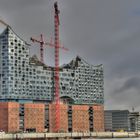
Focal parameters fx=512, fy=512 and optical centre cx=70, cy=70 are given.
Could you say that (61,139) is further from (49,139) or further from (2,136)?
(2,136)

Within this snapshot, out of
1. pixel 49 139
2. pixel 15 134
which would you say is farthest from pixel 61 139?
pixel 15 134

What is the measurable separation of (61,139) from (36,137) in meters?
11.3

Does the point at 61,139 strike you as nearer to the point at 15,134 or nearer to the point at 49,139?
the point at 49,139

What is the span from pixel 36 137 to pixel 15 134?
803 cm

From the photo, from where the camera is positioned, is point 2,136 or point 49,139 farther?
point 49,139

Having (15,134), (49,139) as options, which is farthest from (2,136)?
(49,139)

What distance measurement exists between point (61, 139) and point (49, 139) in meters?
6.14

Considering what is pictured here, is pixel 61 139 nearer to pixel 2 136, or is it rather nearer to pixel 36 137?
pixel 36 137

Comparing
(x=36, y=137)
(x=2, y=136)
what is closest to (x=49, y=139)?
(x=36, y=137)

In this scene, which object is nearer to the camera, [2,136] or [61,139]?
[2,136]

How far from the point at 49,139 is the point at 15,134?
13322 millimetres

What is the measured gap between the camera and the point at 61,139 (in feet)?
640

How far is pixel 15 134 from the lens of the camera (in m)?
186

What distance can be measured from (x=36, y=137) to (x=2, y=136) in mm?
15707
